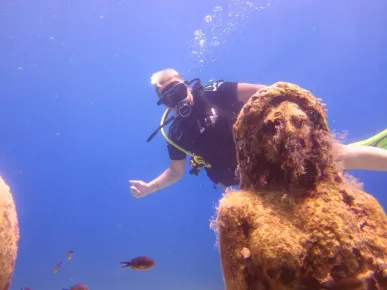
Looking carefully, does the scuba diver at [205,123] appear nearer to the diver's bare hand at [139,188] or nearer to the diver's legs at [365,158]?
the diver's bare hand at [139,188]

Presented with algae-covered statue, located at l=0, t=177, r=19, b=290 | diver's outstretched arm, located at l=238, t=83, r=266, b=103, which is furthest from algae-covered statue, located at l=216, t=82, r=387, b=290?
diver's outstretched arm, located at l=238, t=83, r=266, b=103

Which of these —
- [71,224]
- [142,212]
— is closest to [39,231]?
[71,224]

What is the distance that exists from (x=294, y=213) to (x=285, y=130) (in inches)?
22.9

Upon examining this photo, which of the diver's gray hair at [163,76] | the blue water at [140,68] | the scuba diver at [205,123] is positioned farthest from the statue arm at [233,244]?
the blue water at [140,68]

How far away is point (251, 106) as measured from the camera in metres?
2.23

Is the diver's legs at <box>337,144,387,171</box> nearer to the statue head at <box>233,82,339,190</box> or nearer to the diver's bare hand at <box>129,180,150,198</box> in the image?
the statue head at <box>233,82,339,190</box>

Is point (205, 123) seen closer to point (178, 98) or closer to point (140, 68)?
point (178, 98)

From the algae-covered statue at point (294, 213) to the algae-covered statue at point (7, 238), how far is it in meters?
2.02

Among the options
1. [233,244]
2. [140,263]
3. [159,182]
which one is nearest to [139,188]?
[159,182]

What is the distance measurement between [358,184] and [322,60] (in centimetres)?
3988

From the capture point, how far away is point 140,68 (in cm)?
4116

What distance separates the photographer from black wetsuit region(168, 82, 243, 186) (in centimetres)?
457

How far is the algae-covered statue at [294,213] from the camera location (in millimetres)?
1548

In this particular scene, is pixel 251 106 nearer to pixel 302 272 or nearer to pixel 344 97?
pixel 302 272
